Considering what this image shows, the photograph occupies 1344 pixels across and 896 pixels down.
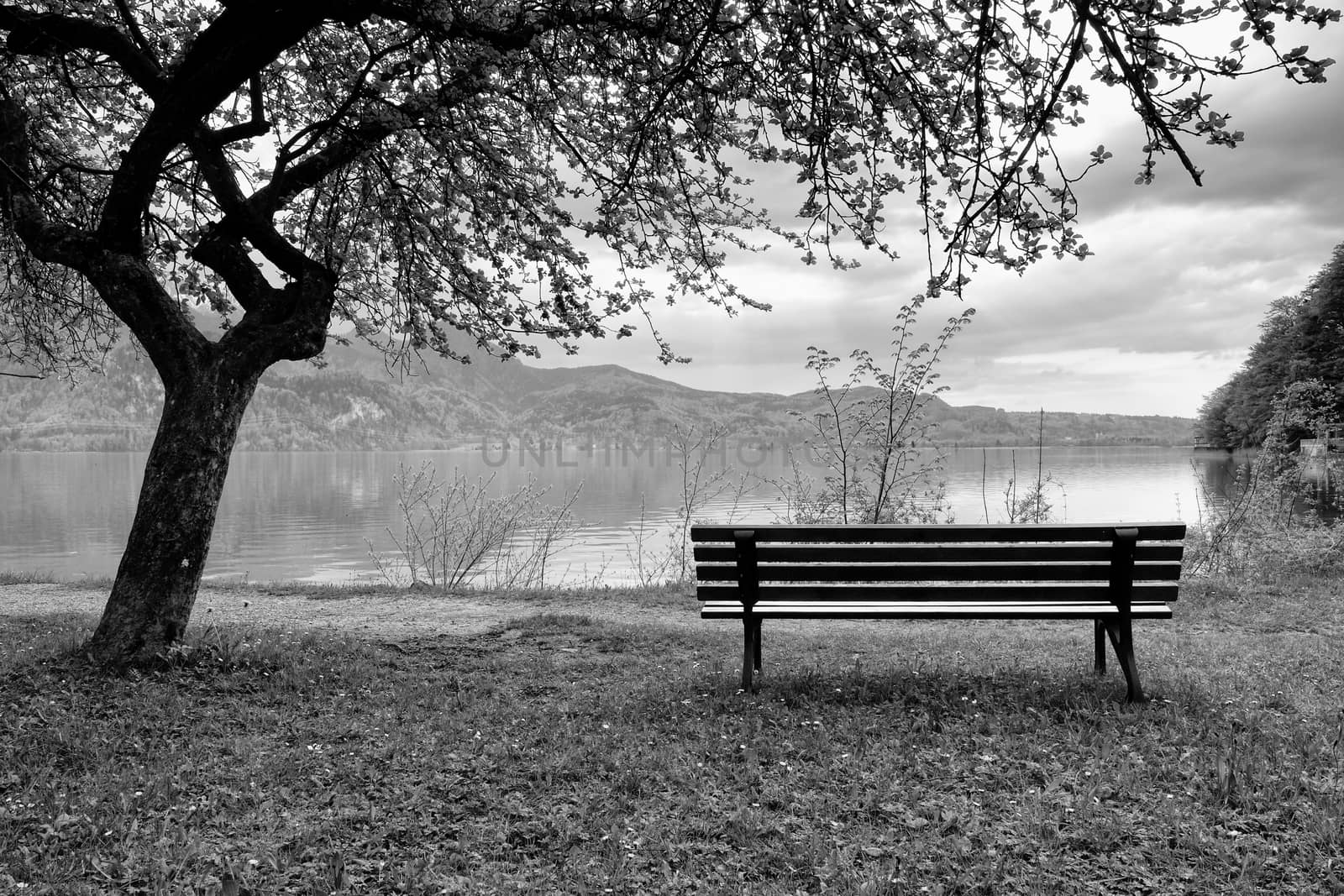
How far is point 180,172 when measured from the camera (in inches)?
320

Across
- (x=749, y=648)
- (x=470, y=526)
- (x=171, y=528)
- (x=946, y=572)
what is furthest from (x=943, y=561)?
(x=470, y=526)

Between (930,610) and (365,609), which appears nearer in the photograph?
(930,610)

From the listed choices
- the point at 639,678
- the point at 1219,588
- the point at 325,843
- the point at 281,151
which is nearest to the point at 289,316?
the point at 281,151

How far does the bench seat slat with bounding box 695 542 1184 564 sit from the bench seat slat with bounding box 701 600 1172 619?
294 mm

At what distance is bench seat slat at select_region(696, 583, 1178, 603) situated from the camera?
203 inches

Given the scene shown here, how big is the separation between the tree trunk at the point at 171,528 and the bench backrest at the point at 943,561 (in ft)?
11.2

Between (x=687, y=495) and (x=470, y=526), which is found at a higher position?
(x=687, y=495)

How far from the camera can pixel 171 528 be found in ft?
18.7

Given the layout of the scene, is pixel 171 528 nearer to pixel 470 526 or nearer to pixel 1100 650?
pixel 1100 650

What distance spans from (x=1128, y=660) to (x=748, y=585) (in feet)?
7.44

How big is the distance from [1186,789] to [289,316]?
627 centimetres

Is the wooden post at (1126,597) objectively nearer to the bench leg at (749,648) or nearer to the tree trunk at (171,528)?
the bench leg at (749,648)

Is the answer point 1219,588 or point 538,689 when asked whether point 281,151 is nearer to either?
point 538,689

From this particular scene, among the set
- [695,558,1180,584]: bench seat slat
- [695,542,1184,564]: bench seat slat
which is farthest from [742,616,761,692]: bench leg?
[695,542,1184,564]: bench seat slat
